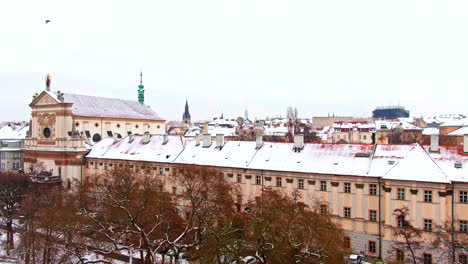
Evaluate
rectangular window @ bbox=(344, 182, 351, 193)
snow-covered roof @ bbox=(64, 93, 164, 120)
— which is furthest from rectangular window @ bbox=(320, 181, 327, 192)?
snow-covered roof @ bbox=(64, 93, 164, 120)

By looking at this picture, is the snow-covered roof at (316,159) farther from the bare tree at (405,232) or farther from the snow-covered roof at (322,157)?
the bare tree at (405,232)

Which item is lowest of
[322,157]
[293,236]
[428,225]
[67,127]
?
[428,225]

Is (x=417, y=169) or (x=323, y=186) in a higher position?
(x=417, y=169)

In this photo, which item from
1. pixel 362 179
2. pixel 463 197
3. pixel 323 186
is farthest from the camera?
pixel 323 186

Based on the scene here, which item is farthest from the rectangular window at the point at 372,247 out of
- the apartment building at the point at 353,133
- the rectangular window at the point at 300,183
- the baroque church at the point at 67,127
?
the apartment building at the point at 353,133

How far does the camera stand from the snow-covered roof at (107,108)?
69.8m

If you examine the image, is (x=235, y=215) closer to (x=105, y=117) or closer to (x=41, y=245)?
(x=41, y=245)

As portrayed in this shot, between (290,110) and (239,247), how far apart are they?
7094 centimetres

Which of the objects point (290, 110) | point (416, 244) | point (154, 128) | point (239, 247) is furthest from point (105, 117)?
point (416, 244)

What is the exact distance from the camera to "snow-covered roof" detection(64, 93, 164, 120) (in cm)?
6981

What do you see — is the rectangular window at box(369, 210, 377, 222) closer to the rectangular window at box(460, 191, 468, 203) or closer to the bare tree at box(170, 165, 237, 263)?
the rectangular window at box(460, 191, 468, 203)

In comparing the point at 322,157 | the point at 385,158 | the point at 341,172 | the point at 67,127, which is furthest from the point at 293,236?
the point at 67,127

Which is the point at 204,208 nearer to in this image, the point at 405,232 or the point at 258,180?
the point at 258,180

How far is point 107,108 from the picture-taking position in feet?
246
